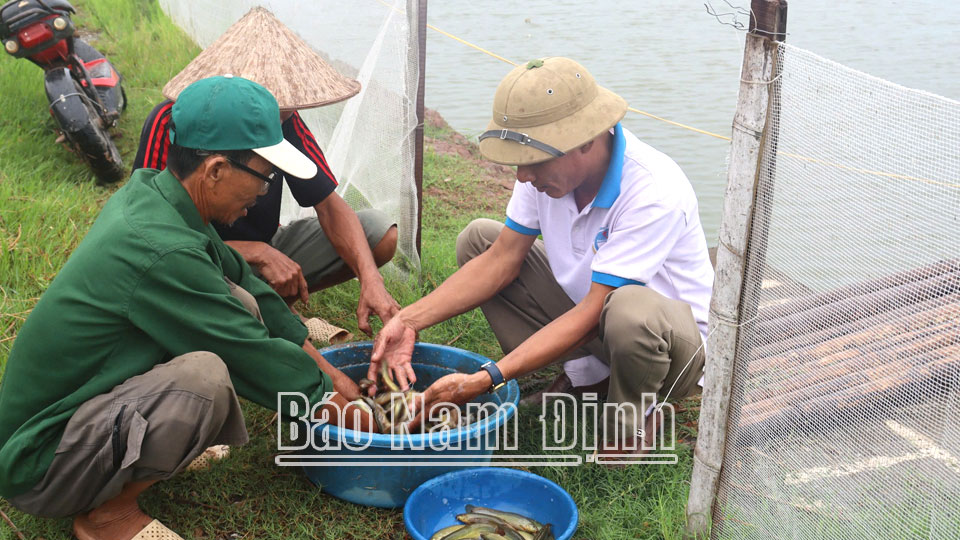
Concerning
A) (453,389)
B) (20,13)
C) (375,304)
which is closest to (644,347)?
(453,389)

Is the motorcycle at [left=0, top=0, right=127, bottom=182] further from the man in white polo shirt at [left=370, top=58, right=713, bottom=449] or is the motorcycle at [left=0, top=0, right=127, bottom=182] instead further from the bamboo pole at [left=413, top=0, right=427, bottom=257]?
the man in white polo shirt at [left=370, top=58, right=713, bottom=449]

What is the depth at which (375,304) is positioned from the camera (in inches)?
142

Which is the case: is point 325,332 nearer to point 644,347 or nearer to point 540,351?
point 540,351

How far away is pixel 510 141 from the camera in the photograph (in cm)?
299

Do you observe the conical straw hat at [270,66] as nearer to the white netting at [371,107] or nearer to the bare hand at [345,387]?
the white netting at [371,107]

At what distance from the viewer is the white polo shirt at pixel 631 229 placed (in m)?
3.02

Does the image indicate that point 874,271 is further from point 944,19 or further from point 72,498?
point 944,19

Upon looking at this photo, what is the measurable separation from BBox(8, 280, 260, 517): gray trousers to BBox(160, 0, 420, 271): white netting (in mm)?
2093

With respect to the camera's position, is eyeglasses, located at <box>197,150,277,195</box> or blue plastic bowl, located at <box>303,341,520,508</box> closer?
eyeglasses, located at <box>197,150,277,195</box>

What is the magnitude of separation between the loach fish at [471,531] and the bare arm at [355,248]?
107 centimetres

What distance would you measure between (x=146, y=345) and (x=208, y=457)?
740 mm

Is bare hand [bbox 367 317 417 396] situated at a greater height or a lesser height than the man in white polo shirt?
lesser

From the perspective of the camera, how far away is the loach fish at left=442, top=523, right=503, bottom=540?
285 centimetres

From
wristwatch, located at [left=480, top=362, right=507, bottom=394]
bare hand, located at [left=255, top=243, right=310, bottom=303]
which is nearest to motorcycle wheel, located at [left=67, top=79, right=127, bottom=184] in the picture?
bare hand, located at [left=255, top=243, right=310, bottom=303]
